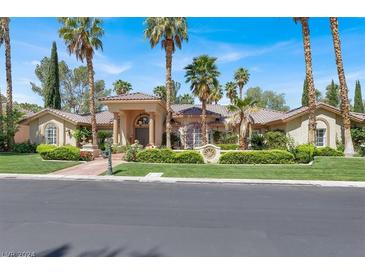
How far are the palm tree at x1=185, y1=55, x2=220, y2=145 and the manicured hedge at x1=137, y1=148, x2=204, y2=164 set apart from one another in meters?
8.04

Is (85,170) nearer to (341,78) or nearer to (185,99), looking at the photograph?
(341,78)

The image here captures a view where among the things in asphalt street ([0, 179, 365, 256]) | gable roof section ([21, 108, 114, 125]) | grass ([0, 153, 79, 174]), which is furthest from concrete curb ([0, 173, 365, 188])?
gable roof section ([21, 108, 114, 125])

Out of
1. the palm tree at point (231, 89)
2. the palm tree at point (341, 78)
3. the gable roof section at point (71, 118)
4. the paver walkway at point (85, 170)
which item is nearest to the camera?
the paver walkway at point (85, 170)

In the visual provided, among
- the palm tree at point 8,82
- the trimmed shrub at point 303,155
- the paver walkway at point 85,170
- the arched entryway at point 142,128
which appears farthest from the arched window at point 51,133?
the trimmed shrub at point 303,155

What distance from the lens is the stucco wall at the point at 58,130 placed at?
92.4 feet

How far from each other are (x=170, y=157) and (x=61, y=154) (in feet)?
27.3

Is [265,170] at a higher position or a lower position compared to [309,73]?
lower

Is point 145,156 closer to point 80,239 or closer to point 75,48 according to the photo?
point 75,48

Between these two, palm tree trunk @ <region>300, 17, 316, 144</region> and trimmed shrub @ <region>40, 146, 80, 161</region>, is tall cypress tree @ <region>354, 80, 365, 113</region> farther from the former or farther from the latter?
trimmed shrub @ <region>40, 146, 80, 161</region>

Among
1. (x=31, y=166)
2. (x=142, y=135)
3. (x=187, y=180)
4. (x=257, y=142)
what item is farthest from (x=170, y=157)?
(x=257, y=142)

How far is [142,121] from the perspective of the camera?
28.5 meters

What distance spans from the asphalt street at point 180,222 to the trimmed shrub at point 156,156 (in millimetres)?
7996

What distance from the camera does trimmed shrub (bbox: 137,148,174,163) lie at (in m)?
19.1

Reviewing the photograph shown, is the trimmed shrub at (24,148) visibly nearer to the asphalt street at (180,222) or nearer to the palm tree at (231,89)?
the asphalt street at (180,222)
